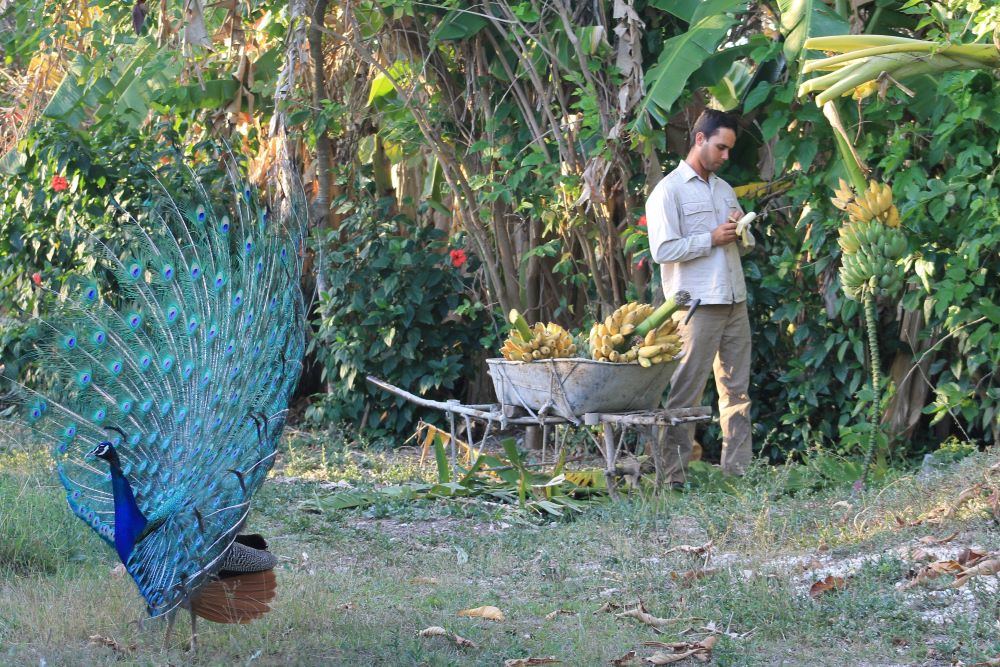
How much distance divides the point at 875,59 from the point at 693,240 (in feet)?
4.94

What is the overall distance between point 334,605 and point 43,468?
11.3 feet

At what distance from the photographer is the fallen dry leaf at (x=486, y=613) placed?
470 cm

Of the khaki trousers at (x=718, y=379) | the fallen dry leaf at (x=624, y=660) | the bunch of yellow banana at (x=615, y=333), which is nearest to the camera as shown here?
the fallen dry leaf at (x=624, y=660)

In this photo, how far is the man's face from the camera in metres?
6.96

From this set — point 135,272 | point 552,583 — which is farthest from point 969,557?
point 135,272

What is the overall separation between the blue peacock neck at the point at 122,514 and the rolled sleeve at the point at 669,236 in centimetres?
384

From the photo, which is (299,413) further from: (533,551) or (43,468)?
(533,551)

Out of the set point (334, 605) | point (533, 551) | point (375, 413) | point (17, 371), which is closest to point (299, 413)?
point (375, 413)

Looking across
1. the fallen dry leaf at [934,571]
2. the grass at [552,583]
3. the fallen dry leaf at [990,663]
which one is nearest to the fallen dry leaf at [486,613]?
the grass at [552,583]

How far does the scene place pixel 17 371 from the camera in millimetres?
10578

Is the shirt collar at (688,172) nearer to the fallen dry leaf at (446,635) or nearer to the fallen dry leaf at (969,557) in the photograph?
the fallen dry leaf at (969,557)

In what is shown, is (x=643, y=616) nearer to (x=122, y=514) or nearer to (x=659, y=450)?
(x=122, y=514)

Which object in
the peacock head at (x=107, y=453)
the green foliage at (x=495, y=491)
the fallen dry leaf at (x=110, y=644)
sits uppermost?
the peacock head at (x=107, y=453)

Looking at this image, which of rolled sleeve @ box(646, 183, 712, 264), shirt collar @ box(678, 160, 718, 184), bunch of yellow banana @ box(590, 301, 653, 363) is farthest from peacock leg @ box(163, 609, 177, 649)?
shirt collar @ box(678, 160, 718, 184)
